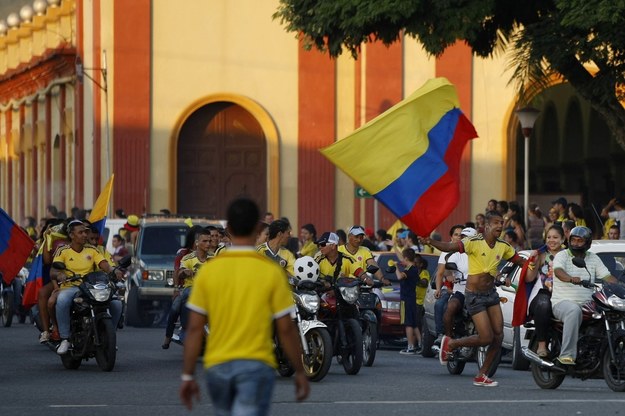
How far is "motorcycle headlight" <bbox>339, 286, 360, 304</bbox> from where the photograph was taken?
18531 millimetres

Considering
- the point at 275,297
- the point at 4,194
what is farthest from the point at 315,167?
the point at 275,297

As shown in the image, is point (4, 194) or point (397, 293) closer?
point (397, 293)

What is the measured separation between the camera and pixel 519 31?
27938 mm

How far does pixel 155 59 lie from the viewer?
41594 millimetres

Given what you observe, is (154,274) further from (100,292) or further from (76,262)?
(100,292)

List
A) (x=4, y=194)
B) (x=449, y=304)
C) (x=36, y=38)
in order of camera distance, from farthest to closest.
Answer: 1. (x=4, y=194)
2. (x=36, y=38)
3. (x=449, y=304)

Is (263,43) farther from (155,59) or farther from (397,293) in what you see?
(397,293)

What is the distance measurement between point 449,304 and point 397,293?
7.46m

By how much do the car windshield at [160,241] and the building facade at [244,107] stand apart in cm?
1025

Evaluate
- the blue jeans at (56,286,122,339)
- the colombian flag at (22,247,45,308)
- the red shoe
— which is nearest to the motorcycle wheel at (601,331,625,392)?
the blue jeans at (56,286,122,339)

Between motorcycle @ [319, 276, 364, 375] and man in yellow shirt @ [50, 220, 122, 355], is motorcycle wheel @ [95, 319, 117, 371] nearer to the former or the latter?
man in yellow shirt @ [50, 220, 122, 355]

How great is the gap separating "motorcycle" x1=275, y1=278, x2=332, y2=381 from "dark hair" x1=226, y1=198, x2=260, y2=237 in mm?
8382

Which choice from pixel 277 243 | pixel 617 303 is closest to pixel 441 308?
pixel 277 243

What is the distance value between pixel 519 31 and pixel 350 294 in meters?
10.5
